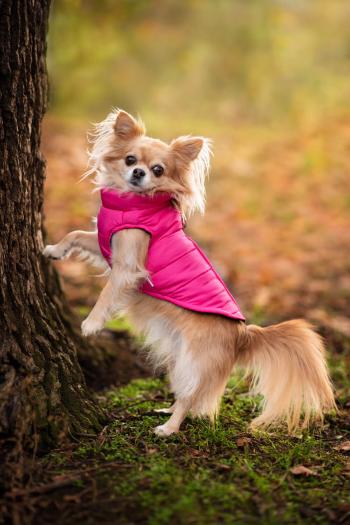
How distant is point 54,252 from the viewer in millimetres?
3703

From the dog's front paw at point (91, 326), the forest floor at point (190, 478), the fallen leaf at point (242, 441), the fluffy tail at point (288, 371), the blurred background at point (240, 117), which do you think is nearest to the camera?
the forest floor at point (190, 478)

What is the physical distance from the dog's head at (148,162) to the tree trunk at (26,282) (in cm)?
52

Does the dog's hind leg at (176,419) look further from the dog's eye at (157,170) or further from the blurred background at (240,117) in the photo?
the blurred background at (240,117)

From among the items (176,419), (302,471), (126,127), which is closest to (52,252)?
(126,127)

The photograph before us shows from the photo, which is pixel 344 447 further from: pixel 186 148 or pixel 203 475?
pixel 186 148

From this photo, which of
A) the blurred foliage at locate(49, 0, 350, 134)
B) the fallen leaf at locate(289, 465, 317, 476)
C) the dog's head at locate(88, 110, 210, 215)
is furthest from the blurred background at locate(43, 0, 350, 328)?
the fallen leaf at locate(289, 465, 317, 476)

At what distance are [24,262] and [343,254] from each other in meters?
5.46

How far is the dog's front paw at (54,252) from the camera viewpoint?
3705 millimetres

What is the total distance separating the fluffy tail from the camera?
3.33 m

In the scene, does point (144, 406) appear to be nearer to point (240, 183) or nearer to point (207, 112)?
point (240, 183)

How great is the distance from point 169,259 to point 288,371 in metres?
0.88

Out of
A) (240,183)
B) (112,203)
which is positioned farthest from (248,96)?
(112,203)

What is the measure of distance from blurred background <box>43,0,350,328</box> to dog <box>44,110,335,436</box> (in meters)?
2.03

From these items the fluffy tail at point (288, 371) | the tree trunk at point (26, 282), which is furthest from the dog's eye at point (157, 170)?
the fluffy tail at point (288, 371)
